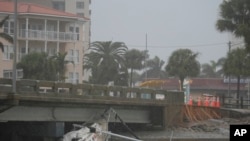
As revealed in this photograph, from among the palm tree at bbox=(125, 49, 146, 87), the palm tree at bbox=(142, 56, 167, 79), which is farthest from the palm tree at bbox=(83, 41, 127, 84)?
the palm tree at bbox=(142, 56, 167, 79)

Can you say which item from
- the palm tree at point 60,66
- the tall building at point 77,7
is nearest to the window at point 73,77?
the tall building at point 77,7

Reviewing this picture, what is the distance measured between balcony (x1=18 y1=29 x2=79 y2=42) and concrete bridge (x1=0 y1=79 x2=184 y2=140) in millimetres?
37673

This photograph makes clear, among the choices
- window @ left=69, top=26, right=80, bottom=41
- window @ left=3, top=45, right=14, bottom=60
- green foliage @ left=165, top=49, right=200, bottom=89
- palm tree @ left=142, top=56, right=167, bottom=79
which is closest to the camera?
green foliage @ left=165, top=49, right=200, bottom=89

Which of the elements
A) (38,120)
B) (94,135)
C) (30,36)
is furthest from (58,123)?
(30,36)

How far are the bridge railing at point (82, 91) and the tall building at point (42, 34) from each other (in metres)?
35.1

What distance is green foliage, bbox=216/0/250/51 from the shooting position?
3828cm

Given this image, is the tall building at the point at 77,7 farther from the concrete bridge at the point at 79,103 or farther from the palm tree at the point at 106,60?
the concrete bridge at the point at 79,103

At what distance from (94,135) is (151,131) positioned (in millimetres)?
9534

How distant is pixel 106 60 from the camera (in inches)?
3031

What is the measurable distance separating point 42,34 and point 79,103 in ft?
143

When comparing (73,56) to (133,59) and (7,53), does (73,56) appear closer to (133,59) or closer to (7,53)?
(7,53)

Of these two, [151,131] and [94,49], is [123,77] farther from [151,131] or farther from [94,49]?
[151,131]

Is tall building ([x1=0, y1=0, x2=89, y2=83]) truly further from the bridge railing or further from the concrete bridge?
the concrete bridge

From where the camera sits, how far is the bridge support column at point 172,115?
33812mm
